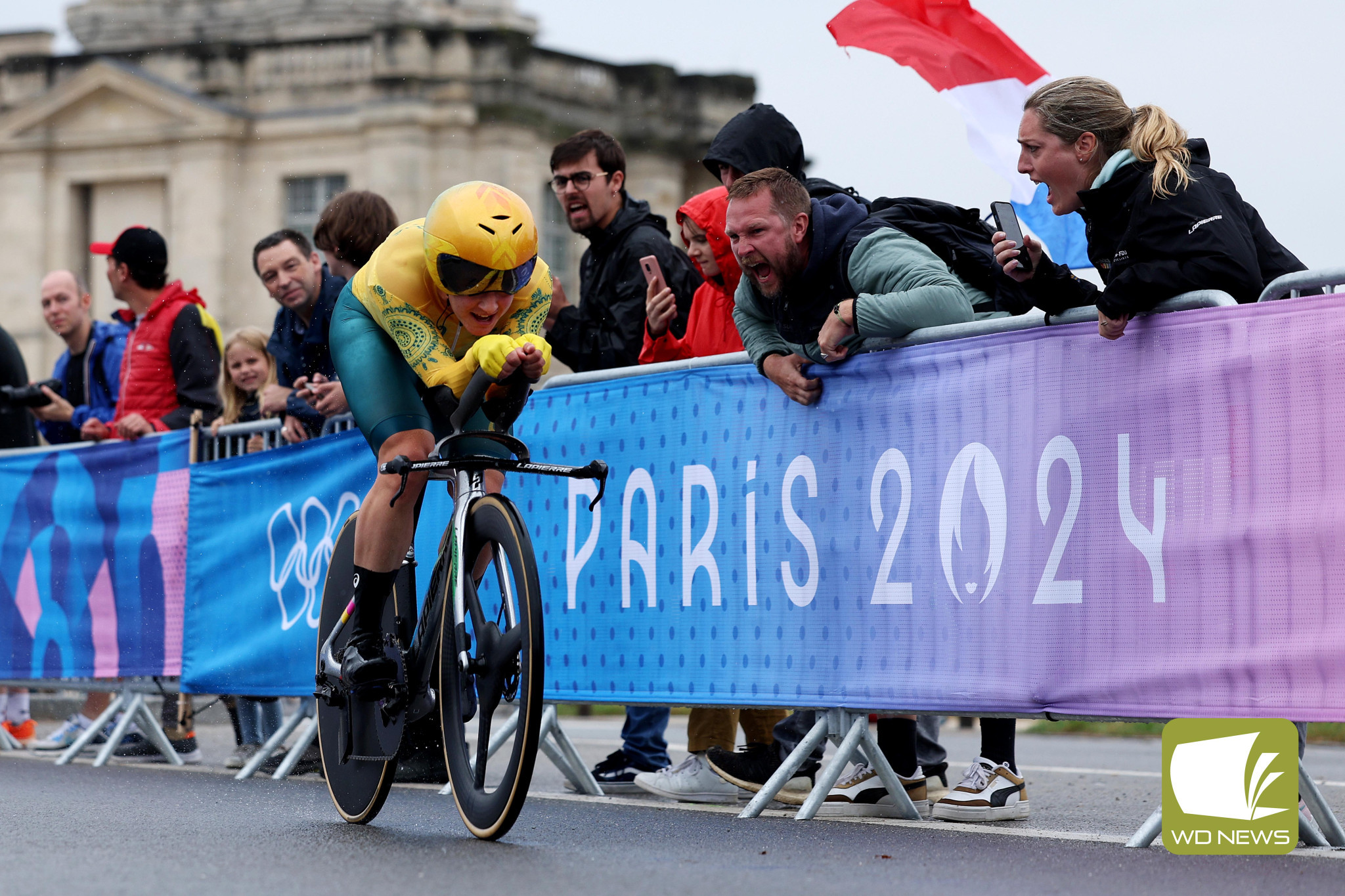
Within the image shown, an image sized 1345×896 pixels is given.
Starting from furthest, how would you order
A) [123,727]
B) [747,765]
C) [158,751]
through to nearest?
[158,751] < [123,727] < [747,765]

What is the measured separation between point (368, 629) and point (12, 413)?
265 inches

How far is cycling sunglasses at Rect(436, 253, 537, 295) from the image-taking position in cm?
562

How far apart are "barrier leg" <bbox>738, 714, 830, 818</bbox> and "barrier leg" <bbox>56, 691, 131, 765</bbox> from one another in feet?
14.6

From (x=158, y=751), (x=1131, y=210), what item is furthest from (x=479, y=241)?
(x=158, y=751)

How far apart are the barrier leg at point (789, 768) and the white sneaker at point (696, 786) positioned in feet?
3.23

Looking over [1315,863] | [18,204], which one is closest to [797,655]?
[1315,863]

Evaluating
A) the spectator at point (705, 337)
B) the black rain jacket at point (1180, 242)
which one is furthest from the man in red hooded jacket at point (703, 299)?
the black rain jacket at point (1180, 242)

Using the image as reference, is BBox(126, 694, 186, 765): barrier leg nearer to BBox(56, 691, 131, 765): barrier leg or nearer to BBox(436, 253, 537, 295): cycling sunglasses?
BBox(56, 691, 131, 765): barrier leg

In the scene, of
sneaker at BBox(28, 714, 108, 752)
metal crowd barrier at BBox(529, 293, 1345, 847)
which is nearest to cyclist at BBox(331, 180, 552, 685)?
metal crowd barrier at BBox(529, 293, 1345, 847)

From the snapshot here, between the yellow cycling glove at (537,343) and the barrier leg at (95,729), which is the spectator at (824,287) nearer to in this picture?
the yellow cycling glove at (537,343)

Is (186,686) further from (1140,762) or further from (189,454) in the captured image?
(1140,762)

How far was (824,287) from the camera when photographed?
6.75 m

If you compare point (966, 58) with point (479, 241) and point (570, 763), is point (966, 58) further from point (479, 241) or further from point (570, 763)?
point (479, 241)

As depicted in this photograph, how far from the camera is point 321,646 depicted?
6.32 meters
